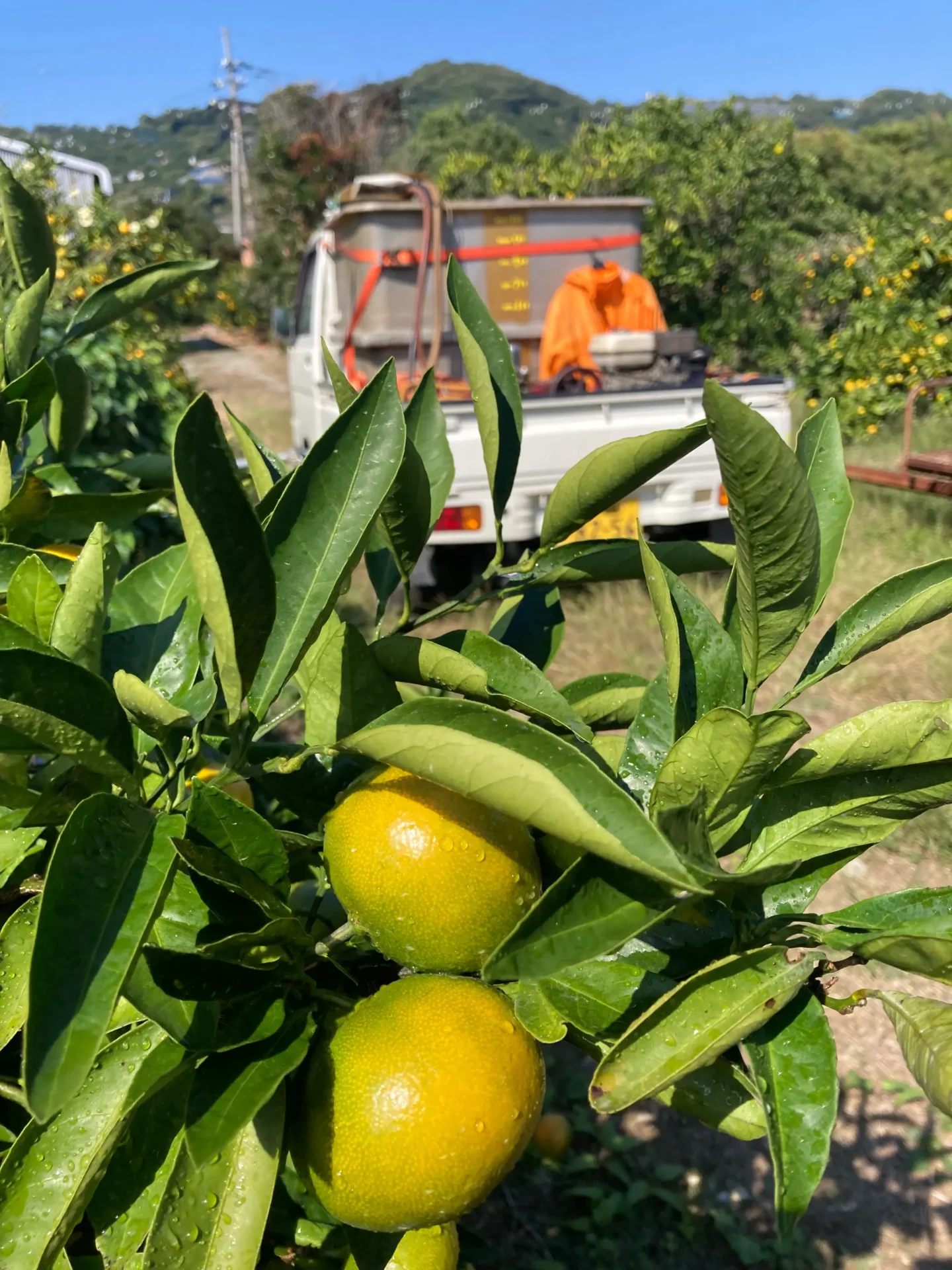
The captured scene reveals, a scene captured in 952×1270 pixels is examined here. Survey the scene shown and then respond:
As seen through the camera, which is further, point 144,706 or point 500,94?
point 500,94

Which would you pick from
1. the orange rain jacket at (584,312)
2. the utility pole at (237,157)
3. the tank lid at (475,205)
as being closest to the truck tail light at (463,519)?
the orange rain jacket at (584,312)

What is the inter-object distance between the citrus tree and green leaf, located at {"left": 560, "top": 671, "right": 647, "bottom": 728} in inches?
4.2

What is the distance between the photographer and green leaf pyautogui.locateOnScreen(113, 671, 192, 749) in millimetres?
524

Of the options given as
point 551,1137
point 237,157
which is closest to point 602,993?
point 551,1137

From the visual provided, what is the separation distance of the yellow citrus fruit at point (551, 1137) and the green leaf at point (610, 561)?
1579 mm

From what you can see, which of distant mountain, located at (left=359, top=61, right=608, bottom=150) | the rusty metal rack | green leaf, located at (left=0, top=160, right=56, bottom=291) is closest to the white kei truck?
the rusty metal rack

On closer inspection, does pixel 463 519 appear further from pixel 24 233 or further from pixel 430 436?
pixel 430 436

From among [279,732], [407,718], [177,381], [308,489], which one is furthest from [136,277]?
[177,381]

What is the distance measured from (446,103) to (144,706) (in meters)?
62.5

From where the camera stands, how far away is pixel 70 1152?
55 cm

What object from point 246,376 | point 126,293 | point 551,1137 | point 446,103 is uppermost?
point 446,103

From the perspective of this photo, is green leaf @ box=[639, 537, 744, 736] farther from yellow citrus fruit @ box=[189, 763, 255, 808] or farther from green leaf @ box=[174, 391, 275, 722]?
yellow citrus fruit @ box=[189, 763, 255, 808]

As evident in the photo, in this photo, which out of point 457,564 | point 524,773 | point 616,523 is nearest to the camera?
point 524,773

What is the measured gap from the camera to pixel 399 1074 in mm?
526
